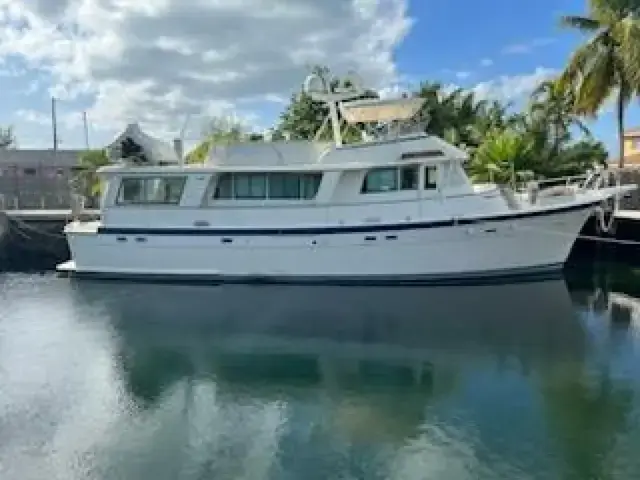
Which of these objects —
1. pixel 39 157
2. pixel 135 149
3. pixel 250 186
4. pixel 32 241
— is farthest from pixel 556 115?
pixel 39 157

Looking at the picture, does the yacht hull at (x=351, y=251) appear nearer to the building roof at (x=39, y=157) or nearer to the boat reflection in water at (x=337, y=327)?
the boat reflection in water at (x=337, y=327)

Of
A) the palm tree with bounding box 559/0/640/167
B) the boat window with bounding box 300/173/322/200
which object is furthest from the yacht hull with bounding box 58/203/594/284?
the palm tree with bounding box 559/0/640/167

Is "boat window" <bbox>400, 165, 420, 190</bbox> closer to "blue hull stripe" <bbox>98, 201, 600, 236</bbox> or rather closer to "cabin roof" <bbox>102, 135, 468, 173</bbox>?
"cabin roof" <bbox>102, 135, 468, 173</bbox>

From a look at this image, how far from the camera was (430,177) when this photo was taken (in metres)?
14.7

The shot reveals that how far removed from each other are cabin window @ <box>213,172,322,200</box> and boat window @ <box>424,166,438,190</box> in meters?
2.18

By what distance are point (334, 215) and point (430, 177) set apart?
2.09 metres

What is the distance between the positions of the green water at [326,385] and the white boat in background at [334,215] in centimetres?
81

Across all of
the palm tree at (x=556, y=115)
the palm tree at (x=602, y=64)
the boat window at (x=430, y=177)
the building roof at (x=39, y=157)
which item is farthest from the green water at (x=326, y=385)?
the building roof at (x=39, y=157)

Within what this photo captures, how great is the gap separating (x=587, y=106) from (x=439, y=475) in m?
16.3

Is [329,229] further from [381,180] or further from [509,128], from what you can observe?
[509,128]

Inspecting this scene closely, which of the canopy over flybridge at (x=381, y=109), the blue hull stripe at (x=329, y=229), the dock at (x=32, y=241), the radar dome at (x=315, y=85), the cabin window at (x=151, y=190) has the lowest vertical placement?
Result: the dock at (x=32, y=241)

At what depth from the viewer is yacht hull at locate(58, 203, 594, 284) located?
14539 millimetres

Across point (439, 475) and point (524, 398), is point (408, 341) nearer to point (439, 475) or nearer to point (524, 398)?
point (524, 398)

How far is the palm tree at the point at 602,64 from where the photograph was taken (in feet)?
64.2
